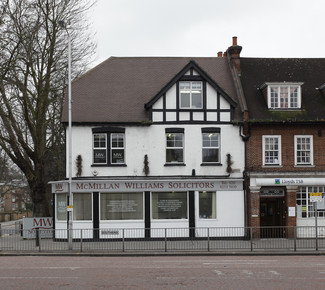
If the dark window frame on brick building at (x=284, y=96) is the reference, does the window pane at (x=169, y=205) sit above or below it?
below

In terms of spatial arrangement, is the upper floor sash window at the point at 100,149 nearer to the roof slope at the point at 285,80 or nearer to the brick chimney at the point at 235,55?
the roof slope at the point at 285,80

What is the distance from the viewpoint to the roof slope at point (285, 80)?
28123mm

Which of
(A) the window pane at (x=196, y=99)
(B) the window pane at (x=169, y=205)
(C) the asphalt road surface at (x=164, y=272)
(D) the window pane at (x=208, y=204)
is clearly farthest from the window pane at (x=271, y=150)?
(C) the asphalt road surface at (x=164, y=272)

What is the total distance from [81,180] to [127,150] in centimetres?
300

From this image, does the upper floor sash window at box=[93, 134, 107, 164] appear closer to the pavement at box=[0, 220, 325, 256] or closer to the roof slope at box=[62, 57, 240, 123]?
the roof slope at box=[62, 57, 240, 123]

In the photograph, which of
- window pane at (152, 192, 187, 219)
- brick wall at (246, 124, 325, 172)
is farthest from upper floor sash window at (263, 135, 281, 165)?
window pane at (152, 192, 187, 219)

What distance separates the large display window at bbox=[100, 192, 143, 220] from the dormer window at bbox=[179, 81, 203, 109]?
5752mm

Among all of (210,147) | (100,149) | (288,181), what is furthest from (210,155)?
(100,149)

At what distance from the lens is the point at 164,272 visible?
15461 millimetres

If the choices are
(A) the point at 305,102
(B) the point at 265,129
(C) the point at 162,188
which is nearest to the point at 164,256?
(C) the point at 162,188

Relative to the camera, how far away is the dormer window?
92.1ft

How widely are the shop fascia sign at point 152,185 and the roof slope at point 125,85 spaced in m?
3.44

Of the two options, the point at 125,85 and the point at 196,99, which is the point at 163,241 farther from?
the point at 125,85

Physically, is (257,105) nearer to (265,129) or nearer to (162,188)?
(265,129)
